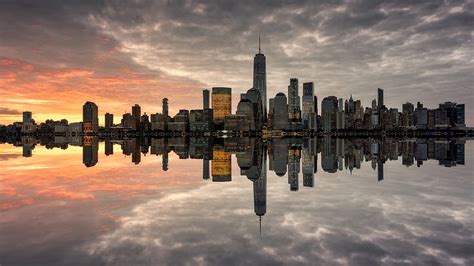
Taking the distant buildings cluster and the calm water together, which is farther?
the distant buildings cluster

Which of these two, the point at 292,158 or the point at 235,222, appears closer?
the point at 235,222

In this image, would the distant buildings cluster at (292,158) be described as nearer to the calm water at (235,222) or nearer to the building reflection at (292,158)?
the building reflection at (292,158)

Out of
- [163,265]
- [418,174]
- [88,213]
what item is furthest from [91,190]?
[418,174]

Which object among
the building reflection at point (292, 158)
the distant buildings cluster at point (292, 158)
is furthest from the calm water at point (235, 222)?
the distant buildings cluster at point (292, 158)

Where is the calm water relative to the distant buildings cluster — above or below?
below

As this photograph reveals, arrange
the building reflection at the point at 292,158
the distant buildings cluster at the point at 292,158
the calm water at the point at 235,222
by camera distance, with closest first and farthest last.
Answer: the calm water at the point at 235,222 < the building reflection at the point at 292,158 < the distant buildings cluster at the point at 292,158

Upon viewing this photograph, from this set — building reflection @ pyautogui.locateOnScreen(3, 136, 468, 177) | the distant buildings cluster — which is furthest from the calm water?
the distant buildings cluster

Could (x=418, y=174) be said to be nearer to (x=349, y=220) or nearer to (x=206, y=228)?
(x=349, y=220)

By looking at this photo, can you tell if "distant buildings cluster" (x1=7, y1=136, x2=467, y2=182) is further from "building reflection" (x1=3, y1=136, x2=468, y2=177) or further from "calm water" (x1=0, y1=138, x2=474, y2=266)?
"calm water" (x1=0, y1=138, x2=474, y2=266)

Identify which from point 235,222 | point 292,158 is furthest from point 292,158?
point 235,222

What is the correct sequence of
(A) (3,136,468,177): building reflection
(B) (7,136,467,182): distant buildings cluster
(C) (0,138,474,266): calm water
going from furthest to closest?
(B) (7,136,467,182): distant buildings cluster, (A) (3,136,468,177): building reflection, (C) (0,138,474,266): calm water

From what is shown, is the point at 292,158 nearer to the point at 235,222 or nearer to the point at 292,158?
the point at 292,158
